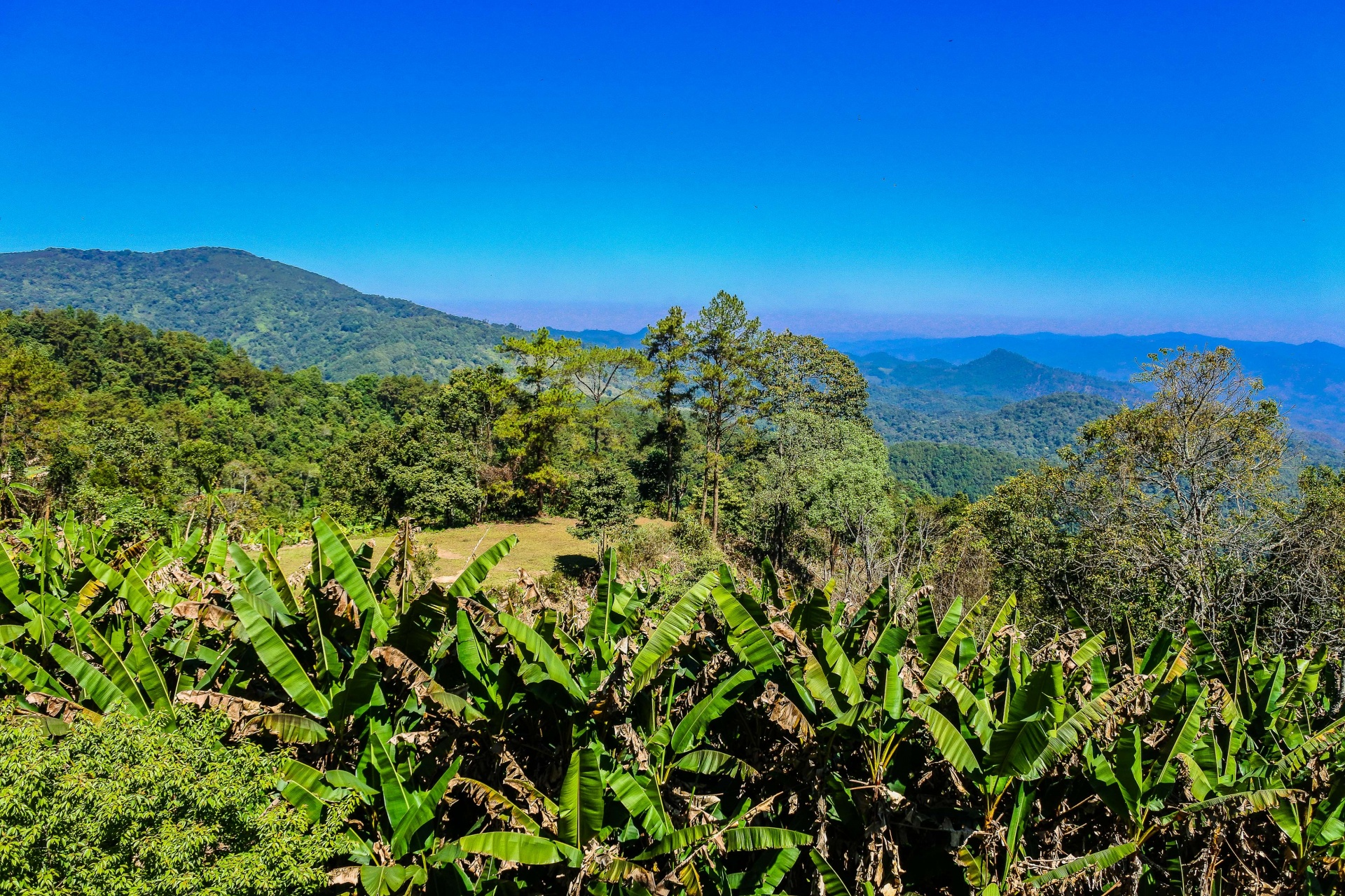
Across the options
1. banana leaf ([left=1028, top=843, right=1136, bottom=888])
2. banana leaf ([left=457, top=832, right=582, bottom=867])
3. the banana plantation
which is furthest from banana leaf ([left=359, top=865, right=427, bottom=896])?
banana leaf ([left=1028, top=843, right=1136, bottom=888])

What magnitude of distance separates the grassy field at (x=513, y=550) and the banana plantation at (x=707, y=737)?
13.4m

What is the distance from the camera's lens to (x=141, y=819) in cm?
291

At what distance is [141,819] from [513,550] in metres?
22.6

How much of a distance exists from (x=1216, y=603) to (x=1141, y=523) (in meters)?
2.33

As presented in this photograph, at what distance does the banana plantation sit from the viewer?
12.3 ft

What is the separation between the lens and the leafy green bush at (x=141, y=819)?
9.07 ft

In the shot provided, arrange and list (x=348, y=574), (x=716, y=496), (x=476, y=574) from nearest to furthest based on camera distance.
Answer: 1. (x=348, y=574)
2. (x=476, y=574)
3. (x=716, y=496)

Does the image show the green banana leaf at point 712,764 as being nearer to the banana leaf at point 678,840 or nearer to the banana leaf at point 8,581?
the banana leaf at point 678,840

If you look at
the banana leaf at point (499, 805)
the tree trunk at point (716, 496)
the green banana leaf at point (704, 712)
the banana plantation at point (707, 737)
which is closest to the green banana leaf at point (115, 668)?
the banana plantation at point (707, 737)

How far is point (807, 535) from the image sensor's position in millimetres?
27109

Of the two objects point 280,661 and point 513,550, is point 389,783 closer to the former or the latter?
point 280,661

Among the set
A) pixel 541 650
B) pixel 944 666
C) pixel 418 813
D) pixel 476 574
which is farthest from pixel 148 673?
pixel 944 666

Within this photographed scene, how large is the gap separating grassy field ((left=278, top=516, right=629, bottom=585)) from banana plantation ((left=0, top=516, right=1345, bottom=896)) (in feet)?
44.1

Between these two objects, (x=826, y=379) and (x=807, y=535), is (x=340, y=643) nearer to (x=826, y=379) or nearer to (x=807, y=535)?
(x=807, y=535)
